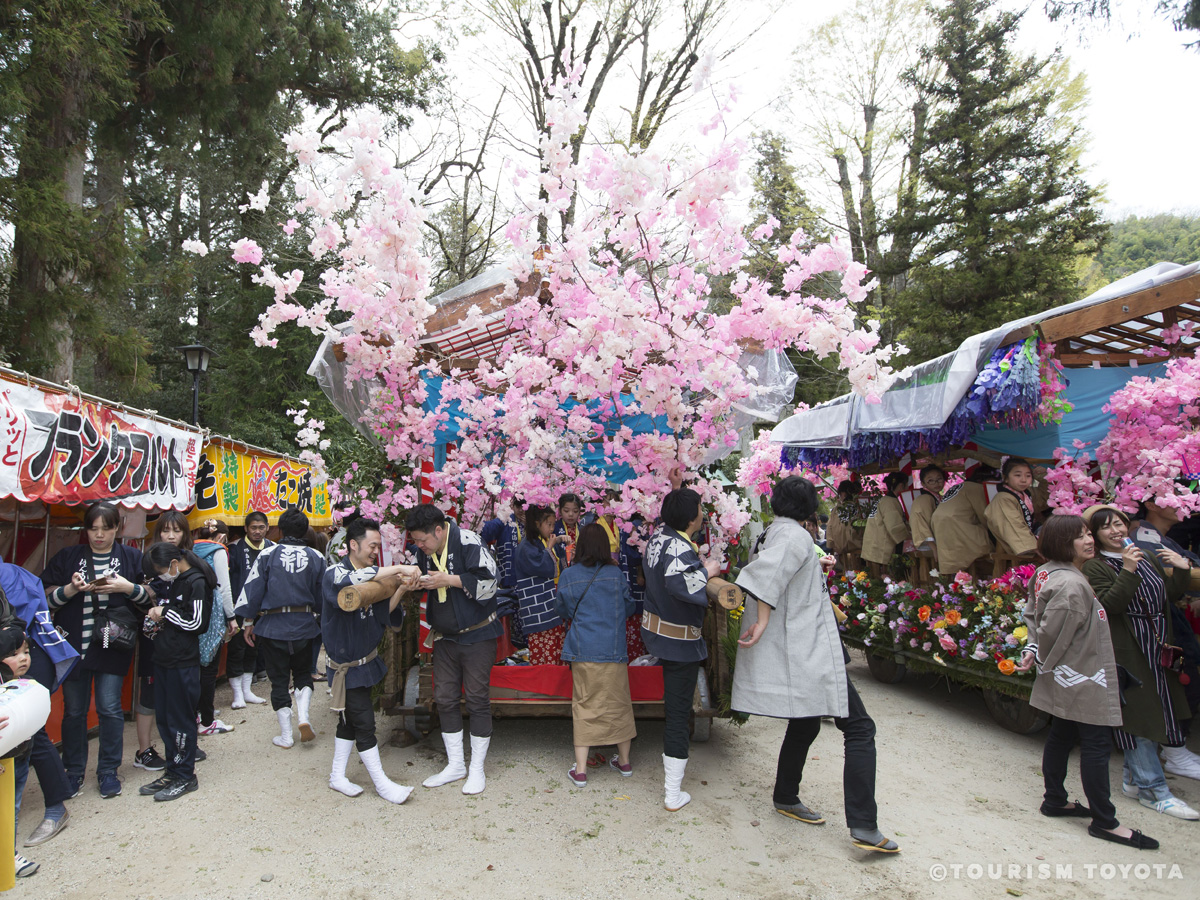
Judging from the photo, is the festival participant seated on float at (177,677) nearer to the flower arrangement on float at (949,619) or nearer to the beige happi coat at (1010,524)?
the flower arrangement on float at (949,619)

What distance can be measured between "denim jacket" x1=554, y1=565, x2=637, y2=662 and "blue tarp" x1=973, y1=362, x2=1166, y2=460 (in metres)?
3.79

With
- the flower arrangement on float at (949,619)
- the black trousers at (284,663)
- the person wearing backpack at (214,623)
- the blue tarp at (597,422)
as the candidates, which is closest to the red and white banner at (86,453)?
the person wearing backpack at (214,623)

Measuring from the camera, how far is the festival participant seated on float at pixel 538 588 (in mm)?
4992

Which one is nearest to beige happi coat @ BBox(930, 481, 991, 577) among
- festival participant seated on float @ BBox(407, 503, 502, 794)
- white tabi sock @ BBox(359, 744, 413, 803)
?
festival participant seated on float @ BBox(407, 503, 502, 794)

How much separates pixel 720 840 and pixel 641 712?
1316 millimetres

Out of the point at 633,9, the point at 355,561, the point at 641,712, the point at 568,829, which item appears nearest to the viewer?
the point at 568,829

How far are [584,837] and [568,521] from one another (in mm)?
2419

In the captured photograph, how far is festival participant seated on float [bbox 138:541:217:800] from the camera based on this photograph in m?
4.25

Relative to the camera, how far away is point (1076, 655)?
11.8 ft

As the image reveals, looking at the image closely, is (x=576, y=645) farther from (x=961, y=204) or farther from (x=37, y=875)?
(x=961, y=204)

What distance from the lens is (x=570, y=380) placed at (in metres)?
4.53

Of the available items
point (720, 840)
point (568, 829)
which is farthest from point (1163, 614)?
point (568, 829)

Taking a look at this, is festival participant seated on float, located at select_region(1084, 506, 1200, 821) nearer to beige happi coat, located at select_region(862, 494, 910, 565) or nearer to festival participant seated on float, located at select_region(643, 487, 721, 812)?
festival participant seated on float, located at select_region(643, 487, 721, 812)

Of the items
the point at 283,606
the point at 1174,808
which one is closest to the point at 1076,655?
the point at 1174,808
